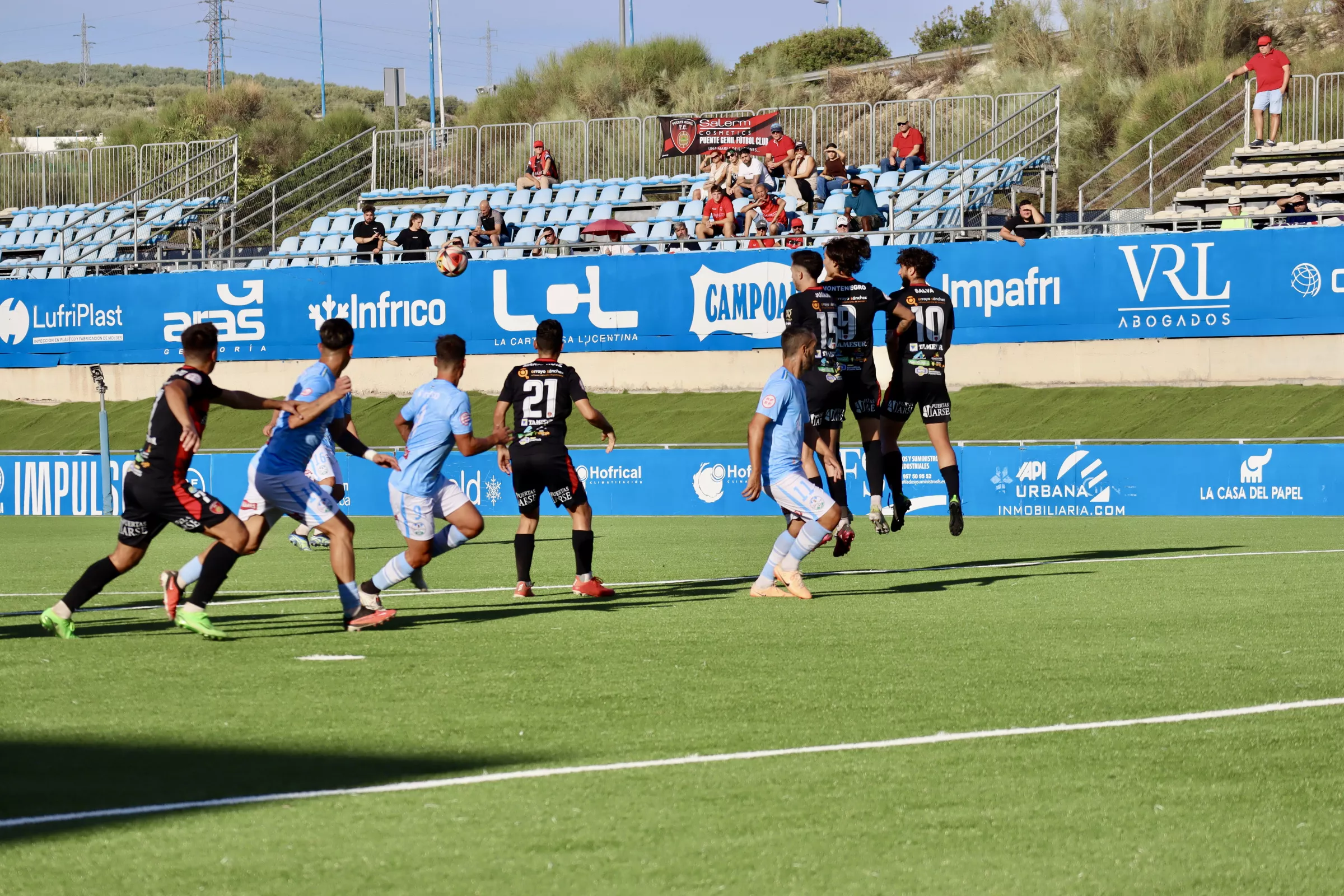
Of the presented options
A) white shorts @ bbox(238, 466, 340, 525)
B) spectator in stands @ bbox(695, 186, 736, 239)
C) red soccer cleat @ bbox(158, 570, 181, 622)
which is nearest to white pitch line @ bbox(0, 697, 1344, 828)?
white shorts @ bbox(238, 466, 340, 525)

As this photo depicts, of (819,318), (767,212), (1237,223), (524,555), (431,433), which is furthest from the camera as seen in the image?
(767,212)

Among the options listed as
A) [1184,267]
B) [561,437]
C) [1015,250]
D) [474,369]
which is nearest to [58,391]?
[474,369]

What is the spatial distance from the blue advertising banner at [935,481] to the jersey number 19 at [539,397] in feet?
40.7

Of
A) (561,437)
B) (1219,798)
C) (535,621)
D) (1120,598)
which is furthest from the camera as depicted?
(561,437)

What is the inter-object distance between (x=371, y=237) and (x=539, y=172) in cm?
506

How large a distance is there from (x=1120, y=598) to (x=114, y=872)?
809cm

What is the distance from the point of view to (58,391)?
3784cm

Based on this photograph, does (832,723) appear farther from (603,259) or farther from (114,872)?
(603,259)

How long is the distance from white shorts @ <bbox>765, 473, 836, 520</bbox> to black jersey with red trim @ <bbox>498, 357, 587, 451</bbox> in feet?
5.53

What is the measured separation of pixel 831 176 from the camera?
33.2 metres

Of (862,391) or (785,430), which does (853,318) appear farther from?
(785,430)

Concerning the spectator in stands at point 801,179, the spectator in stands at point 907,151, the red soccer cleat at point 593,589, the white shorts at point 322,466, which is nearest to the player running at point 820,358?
the red soccer cleat at point 593,589

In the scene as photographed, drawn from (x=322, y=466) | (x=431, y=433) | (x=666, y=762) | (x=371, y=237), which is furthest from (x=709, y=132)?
(x=666, y=762)

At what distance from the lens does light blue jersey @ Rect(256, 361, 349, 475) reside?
32.1 ft
